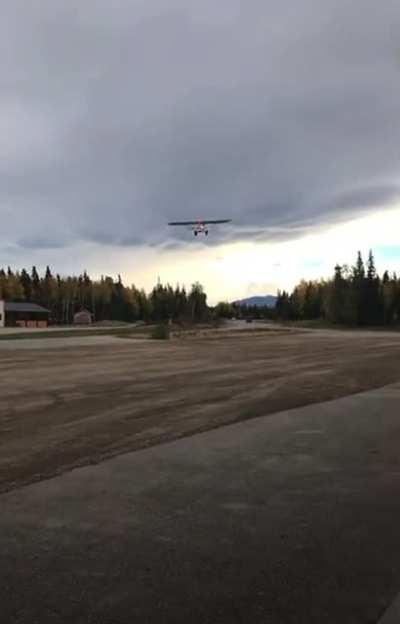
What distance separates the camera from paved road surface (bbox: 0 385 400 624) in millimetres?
3801

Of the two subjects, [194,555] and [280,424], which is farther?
[280,424]

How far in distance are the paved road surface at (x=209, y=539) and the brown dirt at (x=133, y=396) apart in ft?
3.13

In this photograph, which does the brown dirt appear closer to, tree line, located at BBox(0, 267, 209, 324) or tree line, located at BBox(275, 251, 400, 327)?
tree line, located at BBox(275, 251, 400, 327)

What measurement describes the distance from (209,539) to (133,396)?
870 centimetres

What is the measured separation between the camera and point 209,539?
4902 millimetres

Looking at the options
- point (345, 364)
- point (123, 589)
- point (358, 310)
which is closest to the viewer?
point (123, 589)

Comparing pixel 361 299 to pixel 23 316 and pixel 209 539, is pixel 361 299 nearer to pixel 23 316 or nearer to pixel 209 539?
pixel 23 316

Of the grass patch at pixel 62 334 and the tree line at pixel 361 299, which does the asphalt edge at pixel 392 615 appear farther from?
the tree line at pixel 361 299

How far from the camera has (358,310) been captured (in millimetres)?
113625

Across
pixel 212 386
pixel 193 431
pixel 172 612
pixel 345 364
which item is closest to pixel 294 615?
pixel 172 612

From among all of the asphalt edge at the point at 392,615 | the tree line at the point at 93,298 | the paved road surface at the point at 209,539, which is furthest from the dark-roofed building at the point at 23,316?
the asphalt edge at the point at 392,615

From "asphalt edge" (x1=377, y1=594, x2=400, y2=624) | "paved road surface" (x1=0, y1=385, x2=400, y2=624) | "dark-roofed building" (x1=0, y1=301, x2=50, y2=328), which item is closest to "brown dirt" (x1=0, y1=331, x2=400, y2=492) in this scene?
"paved road surface" (x1=0, y1=385, x2=400, y2=624)

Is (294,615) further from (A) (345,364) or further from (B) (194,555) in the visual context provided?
(A) (345,364)

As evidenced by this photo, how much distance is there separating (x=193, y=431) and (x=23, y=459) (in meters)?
2.83
